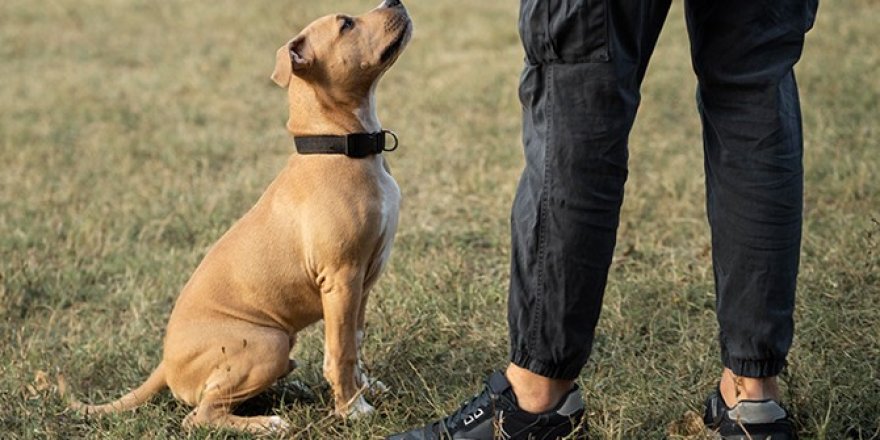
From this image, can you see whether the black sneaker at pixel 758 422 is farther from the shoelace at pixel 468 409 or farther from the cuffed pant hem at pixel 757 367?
the shoelace at pixel 468 409

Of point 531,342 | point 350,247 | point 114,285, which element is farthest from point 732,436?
point 114,285

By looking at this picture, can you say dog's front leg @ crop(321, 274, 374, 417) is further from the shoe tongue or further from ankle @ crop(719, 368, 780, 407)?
ankle @ crop(719, 368, 780, 407)

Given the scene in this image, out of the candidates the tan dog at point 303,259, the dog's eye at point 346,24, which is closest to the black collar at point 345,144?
the tan dog at point 303,259

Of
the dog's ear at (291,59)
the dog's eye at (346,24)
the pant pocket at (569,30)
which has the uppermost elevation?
the pant pocket at (569,30)

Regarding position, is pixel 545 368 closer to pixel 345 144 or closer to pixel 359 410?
pixel 359 410

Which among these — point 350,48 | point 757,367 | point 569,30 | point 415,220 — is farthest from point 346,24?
point 415,220

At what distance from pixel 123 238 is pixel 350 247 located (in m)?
2.58

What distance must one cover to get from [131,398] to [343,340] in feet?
2.43

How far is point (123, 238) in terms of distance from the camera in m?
5.76

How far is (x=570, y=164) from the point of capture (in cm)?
272

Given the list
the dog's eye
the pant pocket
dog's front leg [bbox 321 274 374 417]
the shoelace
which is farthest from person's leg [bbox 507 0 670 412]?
the dog's eye

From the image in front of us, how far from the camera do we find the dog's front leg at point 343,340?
3.56 metres

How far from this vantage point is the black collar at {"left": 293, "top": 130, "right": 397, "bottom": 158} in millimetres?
3609

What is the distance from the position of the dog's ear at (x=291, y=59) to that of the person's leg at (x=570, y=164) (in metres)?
0.98
